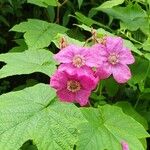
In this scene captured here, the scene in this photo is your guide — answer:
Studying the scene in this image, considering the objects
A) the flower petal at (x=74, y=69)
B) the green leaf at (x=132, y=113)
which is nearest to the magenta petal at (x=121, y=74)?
the flower petal at (x=74, y=69)

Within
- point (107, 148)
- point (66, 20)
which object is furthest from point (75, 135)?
point (66, 20)

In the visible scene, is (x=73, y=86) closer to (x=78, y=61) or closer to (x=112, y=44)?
(x=78, y=61)

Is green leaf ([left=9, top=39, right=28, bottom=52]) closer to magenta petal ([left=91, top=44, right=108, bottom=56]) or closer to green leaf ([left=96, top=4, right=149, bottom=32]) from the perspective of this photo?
green leaf ([left=96, top=4, right=149, bottom=32])

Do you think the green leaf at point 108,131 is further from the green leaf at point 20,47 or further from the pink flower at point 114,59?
the green leaf at point 20,47

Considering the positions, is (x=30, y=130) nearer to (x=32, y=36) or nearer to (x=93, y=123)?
(x=93, y=123)

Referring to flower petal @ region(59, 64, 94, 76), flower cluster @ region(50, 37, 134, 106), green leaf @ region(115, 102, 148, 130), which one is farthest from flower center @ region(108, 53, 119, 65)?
green leaf @ region(115, 102, 148, 130)

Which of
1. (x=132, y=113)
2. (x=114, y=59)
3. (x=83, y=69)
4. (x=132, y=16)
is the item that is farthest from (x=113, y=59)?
(x=132, y=16)
